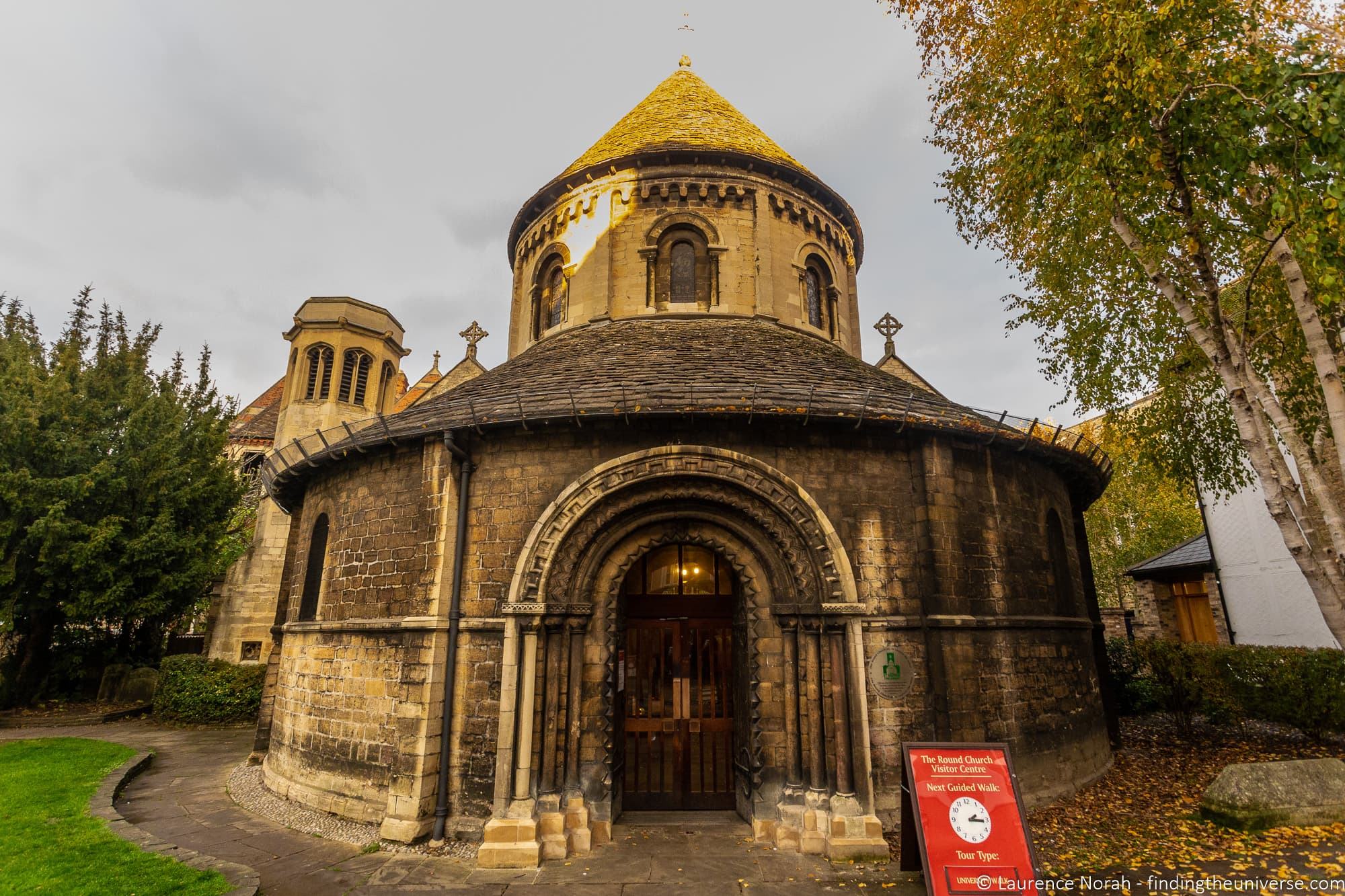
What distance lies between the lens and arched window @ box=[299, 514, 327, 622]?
10.3m

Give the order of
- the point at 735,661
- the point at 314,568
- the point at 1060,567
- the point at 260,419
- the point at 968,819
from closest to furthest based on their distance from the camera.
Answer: the point at 968,819 → the point at 735,661 → the point at 1060,567 → the point at 314,568 → the point at 260,419

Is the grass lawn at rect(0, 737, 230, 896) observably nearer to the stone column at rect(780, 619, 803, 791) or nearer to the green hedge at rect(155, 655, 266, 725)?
the stone column at rect(780, 619, 803, 791)

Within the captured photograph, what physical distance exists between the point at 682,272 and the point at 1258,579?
17.2 metres

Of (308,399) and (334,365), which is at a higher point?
(334,365)

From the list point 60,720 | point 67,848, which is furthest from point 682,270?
point 60,720

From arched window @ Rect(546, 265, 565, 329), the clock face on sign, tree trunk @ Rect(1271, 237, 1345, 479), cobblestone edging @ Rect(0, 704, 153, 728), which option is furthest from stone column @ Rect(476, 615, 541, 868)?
cobblestone edging @ Rect(0, 704, 153, 728)

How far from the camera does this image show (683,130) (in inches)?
529

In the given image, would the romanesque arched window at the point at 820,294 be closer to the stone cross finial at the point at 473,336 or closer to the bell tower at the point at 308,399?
the stone cross finial at the point at 473,336

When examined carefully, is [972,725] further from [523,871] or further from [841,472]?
[523,871]

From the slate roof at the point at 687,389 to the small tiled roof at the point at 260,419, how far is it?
1791cm

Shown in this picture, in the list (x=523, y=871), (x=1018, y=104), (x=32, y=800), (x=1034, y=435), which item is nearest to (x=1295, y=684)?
(x=1034, y=435)

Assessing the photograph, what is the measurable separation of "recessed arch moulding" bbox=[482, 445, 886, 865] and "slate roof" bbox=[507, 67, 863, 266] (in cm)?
755

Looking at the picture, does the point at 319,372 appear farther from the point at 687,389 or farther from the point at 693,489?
the point at 693,489

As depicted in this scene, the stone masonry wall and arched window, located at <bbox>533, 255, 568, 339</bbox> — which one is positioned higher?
arched window, located at <bbox>533, 255, 568, 339</bbox>
